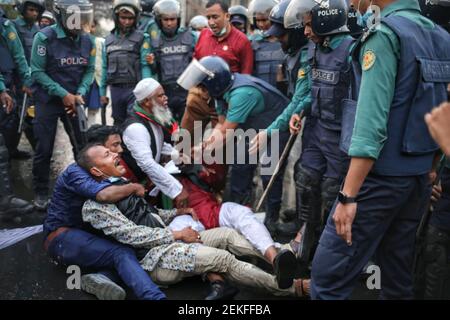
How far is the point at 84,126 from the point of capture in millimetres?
5109

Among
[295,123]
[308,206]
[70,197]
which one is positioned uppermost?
[295,123]

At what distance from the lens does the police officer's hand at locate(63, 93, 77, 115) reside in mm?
4852

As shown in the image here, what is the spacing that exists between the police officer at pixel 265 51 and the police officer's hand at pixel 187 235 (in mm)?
2429

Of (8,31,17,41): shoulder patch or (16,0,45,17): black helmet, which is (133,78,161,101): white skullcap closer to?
(8,31,17,41): shoulder patch

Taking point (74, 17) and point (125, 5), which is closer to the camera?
point (74, 17)

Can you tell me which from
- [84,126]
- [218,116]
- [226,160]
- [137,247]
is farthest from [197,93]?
[137,247]

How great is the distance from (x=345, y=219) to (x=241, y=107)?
7.11 ft

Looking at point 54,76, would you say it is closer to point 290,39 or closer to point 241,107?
point 241,107

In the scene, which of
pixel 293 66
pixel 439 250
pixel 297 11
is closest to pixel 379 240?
pixel 439 250

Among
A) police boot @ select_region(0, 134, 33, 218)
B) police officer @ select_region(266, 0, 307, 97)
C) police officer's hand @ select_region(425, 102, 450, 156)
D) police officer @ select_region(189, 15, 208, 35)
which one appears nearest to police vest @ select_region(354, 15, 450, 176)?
police officer's hand @ select_region(425, 102, 450, 156)

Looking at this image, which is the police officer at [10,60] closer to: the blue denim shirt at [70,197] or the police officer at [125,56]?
the police officer at [125,56]

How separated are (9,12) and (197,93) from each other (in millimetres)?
3068

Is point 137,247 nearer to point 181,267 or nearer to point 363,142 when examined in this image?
point 181,267

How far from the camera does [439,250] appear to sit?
2.90m
